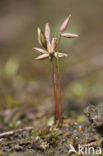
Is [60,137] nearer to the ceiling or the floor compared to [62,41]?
nearer to the floor

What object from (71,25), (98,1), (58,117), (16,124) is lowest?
(16,124)

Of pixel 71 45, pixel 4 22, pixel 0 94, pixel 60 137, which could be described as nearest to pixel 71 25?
pixel 71 45

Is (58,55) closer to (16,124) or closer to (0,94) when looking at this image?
(16,124)

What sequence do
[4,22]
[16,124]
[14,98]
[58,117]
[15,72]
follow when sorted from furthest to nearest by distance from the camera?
[4,22] < [15,72] < [14,98] < [16,124] < [58,117]

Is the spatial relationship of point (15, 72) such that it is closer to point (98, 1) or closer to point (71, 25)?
point (71, 25)

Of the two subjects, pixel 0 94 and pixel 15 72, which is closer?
pixel 0 94

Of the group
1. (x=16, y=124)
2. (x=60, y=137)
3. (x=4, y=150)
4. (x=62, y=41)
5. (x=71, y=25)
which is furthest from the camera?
(x=71, y=25)
